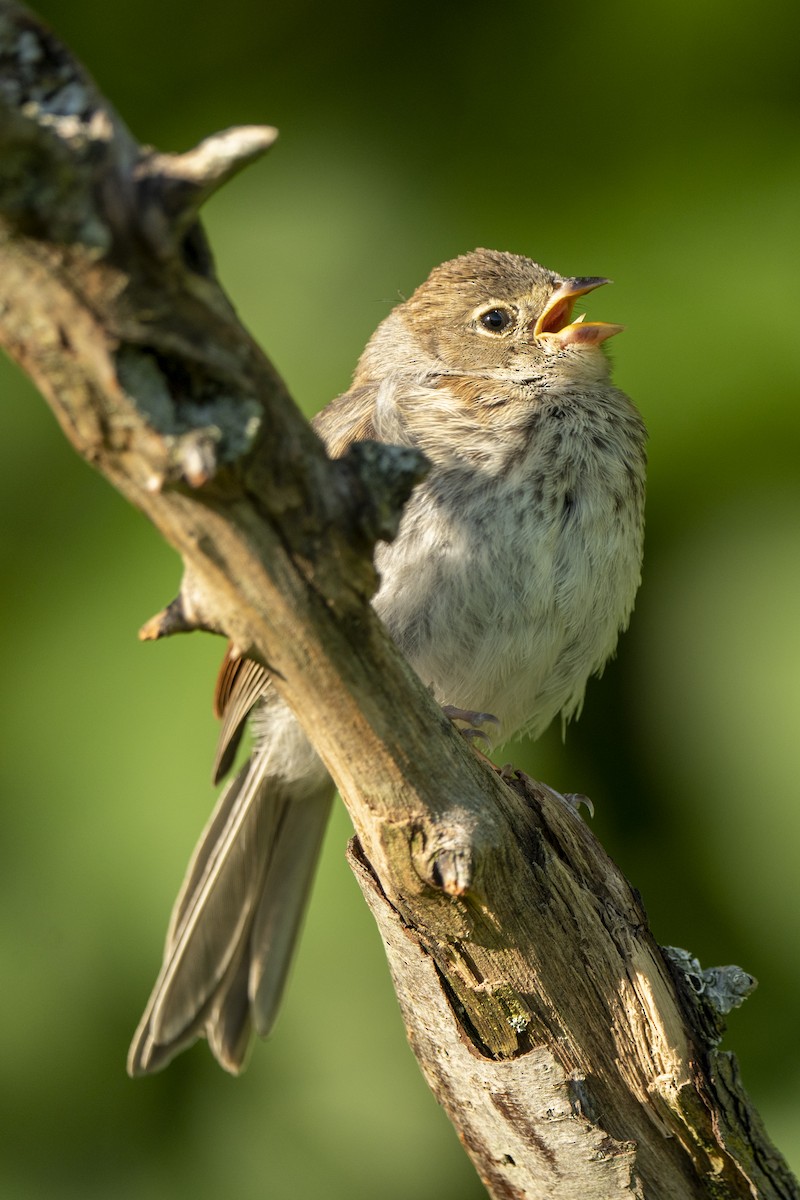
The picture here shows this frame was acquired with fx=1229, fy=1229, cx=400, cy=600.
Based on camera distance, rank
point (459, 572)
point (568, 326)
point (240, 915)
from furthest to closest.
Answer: point (240, 915) < point (568, 326) < point (459, 572)

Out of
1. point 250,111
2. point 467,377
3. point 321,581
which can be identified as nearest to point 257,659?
point 321,581

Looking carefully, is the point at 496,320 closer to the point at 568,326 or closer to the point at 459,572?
the point at 568,326

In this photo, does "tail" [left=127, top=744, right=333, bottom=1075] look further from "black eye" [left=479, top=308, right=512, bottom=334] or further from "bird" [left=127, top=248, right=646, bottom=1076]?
"black eye" [left=479, top=308, right=512, bottom=334]

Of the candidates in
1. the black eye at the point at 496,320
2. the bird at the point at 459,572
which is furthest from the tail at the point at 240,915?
the black eye at the point at 496,320

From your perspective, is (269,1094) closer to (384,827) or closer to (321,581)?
→ (384,827)

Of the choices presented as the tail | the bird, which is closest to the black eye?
the bird

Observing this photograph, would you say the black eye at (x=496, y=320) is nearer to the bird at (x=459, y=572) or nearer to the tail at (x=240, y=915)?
the bird at (x=459, y=572)

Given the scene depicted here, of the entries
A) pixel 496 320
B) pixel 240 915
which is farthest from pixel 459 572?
pixel 240 915
